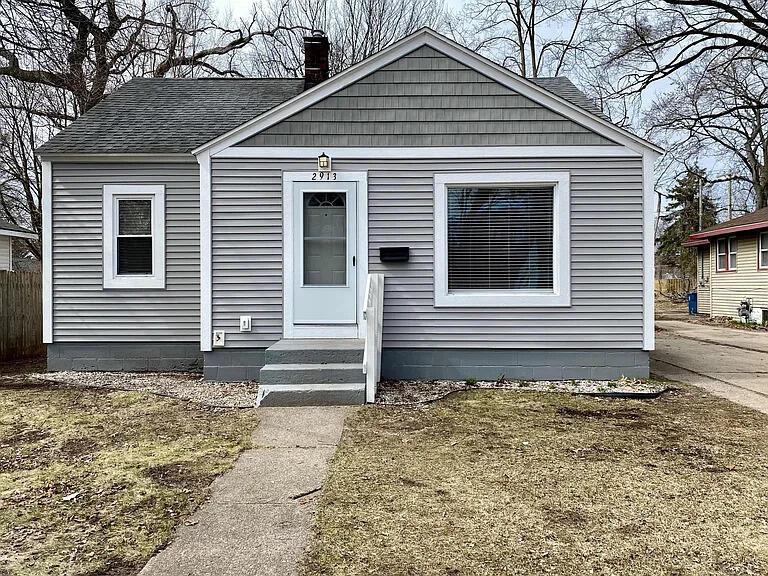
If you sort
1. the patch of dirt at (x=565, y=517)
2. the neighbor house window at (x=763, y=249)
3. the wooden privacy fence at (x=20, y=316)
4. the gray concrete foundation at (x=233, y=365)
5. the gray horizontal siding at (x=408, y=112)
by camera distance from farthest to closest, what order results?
the neighbor house window at (x=763, y=249)
the wooden privacy fence at (x=20, y=316)
the gray concrete foundation at (x=233, y=365)
the gray horizontal siding at (x=408, y=112)
the patch of dirt at (x=565, y=517)

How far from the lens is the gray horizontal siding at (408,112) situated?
7.49 m

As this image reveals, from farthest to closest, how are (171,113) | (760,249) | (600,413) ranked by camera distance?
(760,249) < (171,113) < (600,413)

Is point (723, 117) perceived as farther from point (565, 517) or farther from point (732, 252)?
point (565, 517)

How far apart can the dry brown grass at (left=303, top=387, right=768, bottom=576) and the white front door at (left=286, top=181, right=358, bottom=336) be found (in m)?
1.81

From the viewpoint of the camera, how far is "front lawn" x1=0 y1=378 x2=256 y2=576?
3.05 m

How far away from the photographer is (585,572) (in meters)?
2.79

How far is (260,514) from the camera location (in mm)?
3484

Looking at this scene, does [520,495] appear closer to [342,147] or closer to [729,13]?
[342,147]

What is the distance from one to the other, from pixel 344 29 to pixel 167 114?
545 inches

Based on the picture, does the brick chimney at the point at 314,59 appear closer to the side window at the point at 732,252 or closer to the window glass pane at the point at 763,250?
the window glass pane at the point at 763,250

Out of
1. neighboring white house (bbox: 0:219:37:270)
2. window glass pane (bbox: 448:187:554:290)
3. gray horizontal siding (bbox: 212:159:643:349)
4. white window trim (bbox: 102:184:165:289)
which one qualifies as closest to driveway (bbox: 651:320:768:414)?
gray horizontal siding (bbox: 212:159:643:349)

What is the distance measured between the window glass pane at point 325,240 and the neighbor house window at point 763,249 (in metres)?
14.5

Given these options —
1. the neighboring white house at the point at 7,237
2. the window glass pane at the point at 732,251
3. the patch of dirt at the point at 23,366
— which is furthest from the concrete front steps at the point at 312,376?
the window glass pane at the point at 732,251

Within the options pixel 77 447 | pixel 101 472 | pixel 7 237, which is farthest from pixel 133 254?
pixel 7 237
